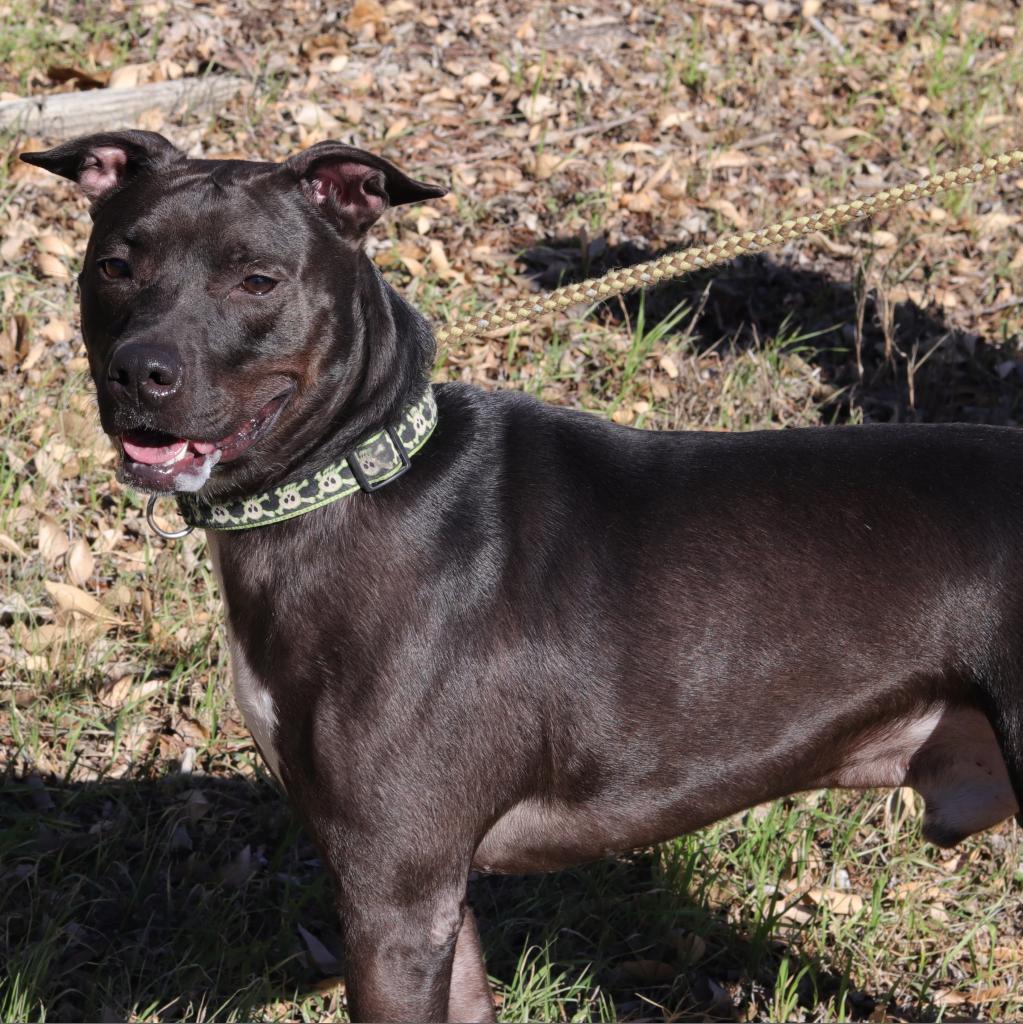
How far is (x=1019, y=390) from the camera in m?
5.96

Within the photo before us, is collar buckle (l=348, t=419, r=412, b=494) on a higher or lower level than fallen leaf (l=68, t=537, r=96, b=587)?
higher

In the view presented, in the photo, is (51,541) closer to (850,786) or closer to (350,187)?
(350,187)

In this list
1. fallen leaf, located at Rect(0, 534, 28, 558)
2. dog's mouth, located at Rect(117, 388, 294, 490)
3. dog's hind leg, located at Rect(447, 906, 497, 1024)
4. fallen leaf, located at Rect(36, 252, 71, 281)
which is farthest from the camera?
fallen leaf, located at Rect(36, 252, 71, 281)

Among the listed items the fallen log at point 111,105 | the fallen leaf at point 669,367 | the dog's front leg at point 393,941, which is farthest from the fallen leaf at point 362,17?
the dog's front leg at point 393,941

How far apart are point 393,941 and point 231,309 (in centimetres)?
139

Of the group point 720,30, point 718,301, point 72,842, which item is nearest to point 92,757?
point 72,842

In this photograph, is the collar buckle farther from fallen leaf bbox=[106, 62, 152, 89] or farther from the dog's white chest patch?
fallen leaf bbox=[106, 62, 152, 89]

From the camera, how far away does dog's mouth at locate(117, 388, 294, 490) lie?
9.21 ft

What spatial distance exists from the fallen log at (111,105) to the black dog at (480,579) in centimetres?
331

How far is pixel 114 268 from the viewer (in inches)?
114

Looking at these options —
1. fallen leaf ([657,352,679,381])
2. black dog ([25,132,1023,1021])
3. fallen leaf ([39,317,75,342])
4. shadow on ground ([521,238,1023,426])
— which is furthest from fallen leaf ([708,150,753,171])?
black dog ([25,132,1023,1021])

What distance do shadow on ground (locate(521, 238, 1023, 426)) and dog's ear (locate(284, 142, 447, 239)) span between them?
9.04ft

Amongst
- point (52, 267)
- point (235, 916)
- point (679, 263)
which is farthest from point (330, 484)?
point (52, 267)

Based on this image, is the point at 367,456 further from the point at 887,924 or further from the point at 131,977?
the point at 887,924
